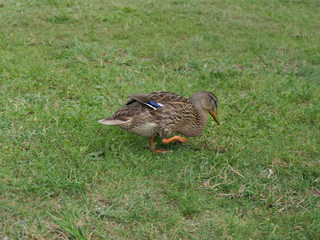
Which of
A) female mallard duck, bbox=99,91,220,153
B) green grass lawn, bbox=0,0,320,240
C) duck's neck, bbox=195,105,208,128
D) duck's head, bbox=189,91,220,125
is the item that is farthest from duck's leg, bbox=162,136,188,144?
duck's head, bbox=189,91,220,125

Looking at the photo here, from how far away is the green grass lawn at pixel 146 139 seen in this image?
3951 millimetres

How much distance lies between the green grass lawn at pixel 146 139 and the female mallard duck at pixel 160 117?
21 centimetres

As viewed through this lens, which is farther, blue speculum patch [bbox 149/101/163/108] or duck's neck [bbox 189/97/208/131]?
duck's neck [bbox 189/97/208/131]

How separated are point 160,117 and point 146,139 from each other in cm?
48

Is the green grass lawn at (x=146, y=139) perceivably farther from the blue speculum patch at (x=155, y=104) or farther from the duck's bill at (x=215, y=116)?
the blue speculum patch at (x=155, y=104)

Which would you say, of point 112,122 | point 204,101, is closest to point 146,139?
point 112,122

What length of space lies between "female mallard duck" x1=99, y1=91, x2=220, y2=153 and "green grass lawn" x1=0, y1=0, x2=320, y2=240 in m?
0.21

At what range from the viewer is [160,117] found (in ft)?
16.6

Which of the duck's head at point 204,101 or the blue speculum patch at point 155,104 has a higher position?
the blue speculum patch at point 155,104

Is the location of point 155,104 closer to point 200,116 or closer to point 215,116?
point 200,116

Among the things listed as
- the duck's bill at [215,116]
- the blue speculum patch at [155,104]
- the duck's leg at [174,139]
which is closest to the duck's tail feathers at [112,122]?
the blue speculum patch at [155,104]

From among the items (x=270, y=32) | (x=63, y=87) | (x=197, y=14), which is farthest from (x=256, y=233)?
(x=197, y=14)

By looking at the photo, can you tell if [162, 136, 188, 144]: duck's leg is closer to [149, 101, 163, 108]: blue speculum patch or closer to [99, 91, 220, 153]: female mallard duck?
[99, 91, 220, 153]: female mallard duck

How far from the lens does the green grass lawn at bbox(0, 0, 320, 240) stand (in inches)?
156
